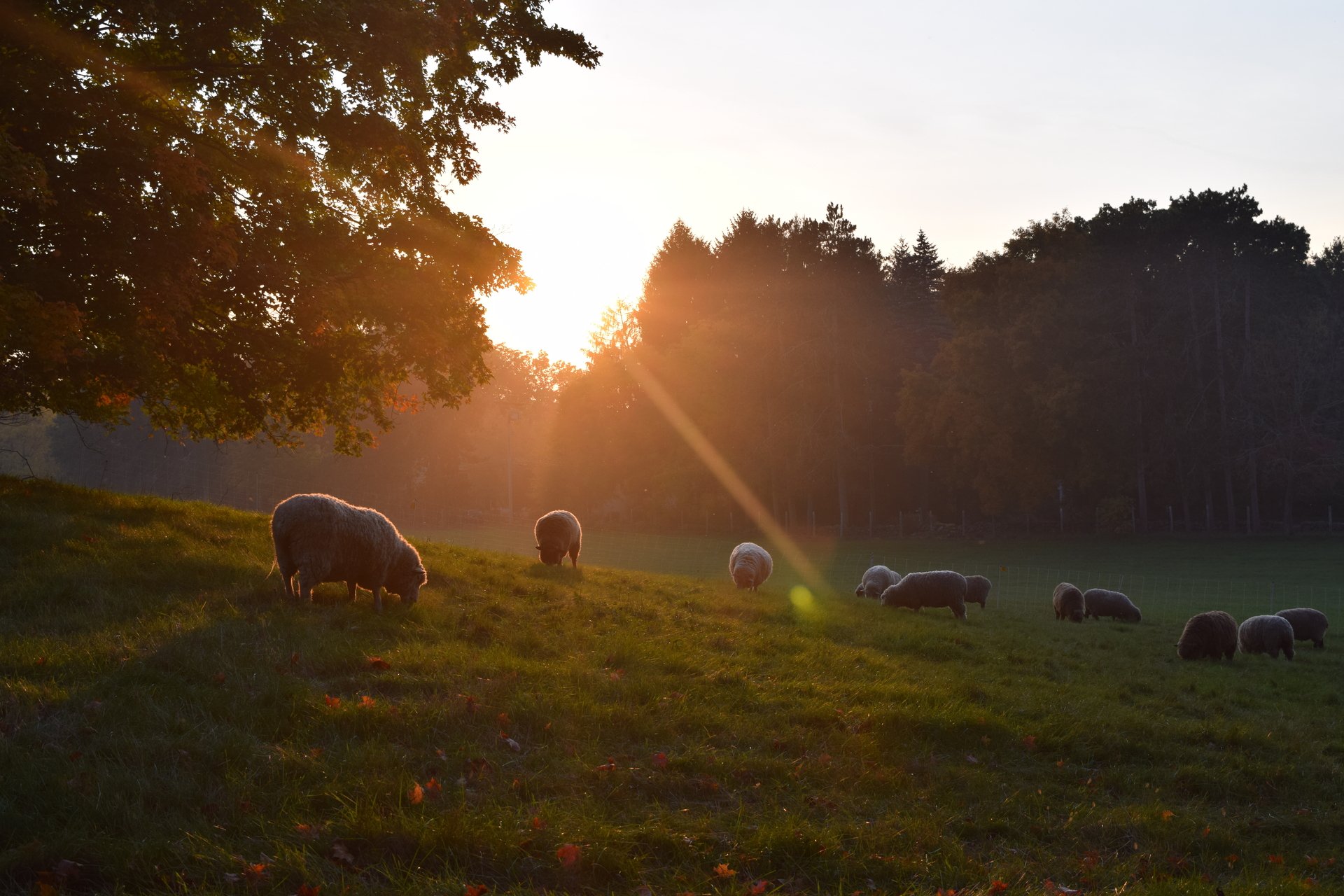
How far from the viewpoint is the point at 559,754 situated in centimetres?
749

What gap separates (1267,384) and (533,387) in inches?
3185

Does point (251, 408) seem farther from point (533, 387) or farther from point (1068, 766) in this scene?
point (533, 387)

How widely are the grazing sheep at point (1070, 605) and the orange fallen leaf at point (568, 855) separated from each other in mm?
22287

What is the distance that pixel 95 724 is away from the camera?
6.68 m

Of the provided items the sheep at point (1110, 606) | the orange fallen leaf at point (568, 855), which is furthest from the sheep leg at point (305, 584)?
the sheep at point (1110, 606)

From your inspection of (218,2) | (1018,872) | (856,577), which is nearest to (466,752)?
(1018,872)

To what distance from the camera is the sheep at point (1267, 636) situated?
19047mm

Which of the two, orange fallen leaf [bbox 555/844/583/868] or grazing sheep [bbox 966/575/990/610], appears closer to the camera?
orange fallen leaf [bbox 555/844/583/868]

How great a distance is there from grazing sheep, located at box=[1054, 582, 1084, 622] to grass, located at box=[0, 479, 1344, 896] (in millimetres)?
11345

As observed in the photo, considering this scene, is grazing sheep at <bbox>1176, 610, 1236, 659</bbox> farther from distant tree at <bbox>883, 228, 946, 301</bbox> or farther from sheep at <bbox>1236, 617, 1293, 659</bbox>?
distant tree at <bbox>883, 228, 946, 301</bbox>

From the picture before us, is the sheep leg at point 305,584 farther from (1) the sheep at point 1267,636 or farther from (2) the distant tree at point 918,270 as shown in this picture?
(2) the distant tree at point 918,270

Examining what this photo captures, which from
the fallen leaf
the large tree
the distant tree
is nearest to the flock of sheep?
the large tree

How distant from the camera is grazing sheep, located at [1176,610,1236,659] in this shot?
18.0 m

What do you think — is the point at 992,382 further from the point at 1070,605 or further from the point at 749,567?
the point at 749,567
